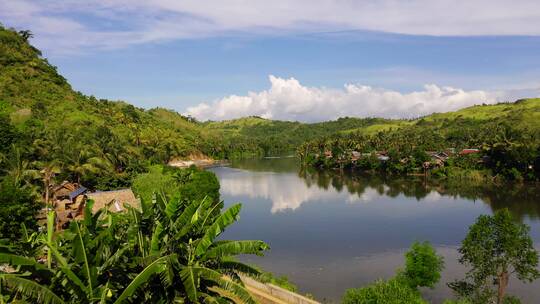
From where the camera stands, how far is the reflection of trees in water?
59.4m

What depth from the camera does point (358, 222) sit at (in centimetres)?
5138

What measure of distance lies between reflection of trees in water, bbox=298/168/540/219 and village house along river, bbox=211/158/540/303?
0.14 m

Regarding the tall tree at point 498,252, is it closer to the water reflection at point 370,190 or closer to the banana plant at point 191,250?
the banana plant at point 191,250

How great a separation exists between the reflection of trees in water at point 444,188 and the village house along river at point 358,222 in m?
0.14

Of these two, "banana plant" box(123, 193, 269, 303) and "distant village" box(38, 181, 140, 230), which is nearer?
"banana plant" box(123, 193, 269, 303)

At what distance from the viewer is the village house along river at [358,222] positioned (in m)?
33.2

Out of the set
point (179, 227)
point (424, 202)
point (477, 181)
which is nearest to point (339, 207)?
point (424, 202)

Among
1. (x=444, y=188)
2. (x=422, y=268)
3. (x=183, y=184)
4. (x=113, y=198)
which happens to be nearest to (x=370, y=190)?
(x=444, y=188)

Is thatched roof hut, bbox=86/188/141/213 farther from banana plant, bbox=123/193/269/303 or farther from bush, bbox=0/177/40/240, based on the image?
banana plant, bbox=123/193/269/303

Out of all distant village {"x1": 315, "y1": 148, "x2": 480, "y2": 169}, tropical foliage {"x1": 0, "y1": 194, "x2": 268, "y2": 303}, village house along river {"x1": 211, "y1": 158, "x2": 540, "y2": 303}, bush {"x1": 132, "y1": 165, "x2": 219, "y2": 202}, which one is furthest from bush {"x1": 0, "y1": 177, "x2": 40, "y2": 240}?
distant village {"x1": 315, "y1": 148, "x2": 480, "y2": 169}

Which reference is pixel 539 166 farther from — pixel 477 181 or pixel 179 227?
pixel 179 227

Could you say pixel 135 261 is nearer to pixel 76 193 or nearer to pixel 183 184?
pixel 76 193

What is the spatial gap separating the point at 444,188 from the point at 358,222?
3066 cm

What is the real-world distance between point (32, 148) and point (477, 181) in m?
72.5
